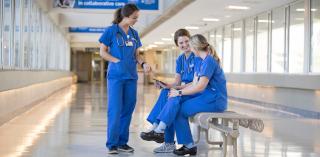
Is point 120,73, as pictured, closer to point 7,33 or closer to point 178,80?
point 178,80

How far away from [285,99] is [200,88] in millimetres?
9012

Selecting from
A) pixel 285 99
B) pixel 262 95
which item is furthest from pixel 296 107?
pixel 262 95

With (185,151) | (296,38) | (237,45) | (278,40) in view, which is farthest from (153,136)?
(237,45)

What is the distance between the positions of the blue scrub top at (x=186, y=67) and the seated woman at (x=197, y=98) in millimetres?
540

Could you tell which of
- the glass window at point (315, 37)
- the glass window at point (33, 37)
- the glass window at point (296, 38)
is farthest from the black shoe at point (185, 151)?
the glass window at point (33, 37)

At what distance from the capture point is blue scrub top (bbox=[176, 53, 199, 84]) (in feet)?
21.0

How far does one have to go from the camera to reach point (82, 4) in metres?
16.3

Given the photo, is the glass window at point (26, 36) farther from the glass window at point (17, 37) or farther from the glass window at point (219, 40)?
the glass window at point (219, 40)

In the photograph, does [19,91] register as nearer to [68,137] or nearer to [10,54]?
[10,54]

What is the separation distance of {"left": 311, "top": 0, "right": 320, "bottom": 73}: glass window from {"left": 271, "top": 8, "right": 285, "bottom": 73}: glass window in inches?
86.3

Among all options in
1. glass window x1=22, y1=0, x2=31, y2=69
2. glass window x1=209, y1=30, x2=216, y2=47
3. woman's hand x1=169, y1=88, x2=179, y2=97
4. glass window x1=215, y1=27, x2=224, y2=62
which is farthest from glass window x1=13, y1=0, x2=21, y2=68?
glass window x1=209, y1=30, x2=216, y2=47

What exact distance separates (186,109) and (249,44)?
13.5 meters

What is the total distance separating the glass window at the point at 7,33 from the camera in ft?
33.1

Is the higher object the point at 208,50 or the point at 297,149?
the point at 208,50
